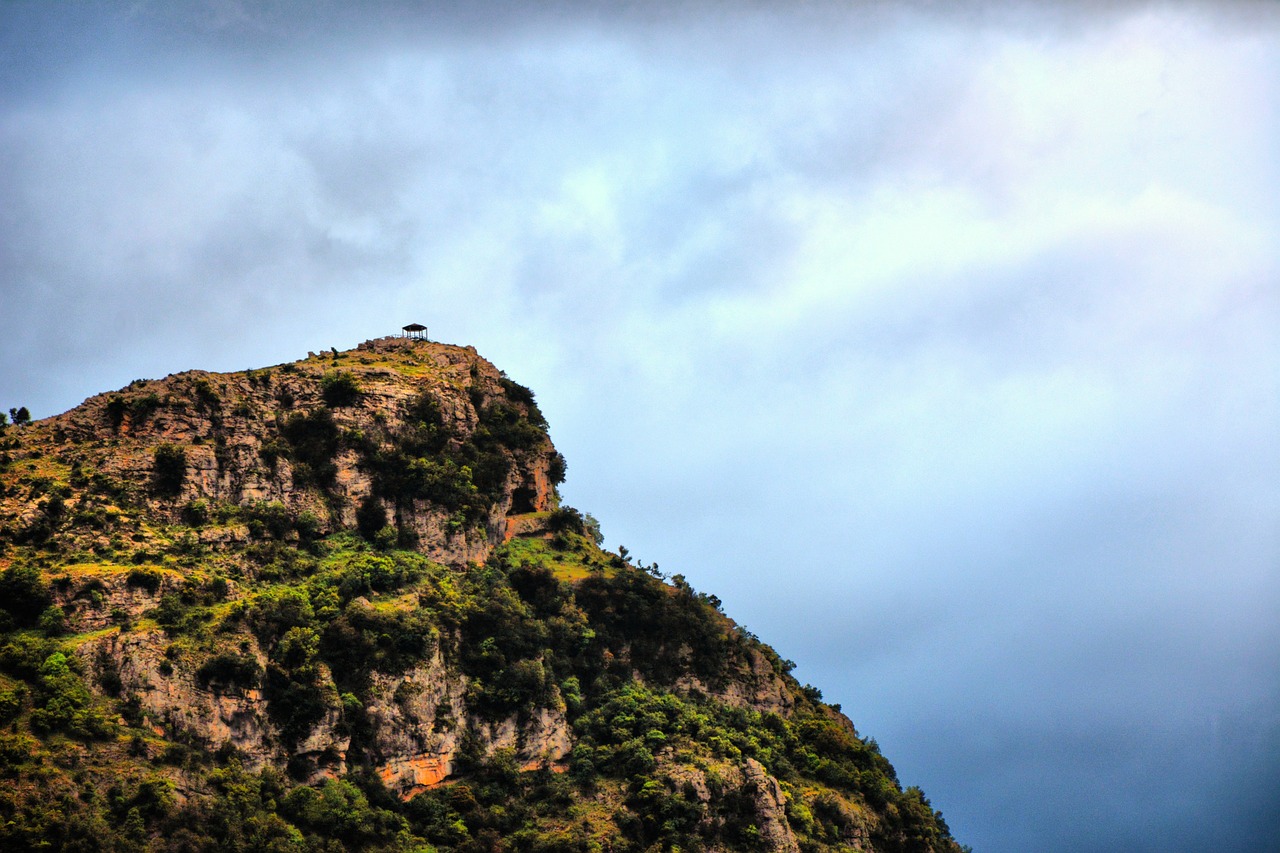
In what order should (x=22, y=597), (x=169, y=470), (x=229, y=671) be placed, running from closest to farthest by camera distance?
(x=22, y=597) < (x=229, y=671) < (x=169, y=470)

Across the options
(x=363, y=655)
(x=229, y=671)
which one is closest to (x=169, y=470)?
(x=229, y=671)

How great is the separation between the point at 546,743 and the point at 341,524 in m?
26.2

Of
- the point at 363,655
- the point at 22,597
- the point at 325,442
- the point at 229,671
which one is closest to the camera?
the point at 22,597

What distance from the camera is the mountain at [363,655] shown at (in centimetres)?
8094

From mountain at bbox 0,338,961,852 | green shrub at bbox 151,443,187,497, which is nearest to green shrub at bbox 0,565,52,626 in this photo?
mountain at bbox 0,338,961,852

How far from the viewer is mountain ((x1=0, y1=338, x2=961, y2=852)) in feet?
266

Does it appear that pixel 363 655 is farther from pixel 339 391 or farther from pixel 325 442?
pixel 339 391

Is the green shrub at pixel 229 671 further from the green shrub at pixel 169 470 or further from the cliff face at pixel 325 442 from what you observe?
the green shrub at pixel 169 470

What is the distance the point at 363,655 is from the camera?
313 feet

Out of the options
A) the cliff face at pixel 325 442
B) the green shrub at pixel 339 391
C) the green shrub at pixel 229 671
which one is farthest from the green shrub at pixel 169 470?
the green shrub at pixel 229 671

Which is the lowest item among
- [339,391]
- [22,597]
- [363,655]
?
[22,597]

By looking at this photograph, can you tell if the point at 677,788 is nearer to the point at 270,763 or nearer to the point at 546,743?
the point at 546,743

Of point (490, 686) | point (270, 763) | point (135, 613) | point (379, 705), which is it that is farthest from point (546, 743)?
point (135, 613)

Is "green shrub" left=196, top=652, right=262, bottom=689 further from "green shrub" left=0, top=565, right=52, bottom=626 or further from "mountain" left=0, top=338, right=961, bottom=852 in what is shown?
"green shrub" left=0, top=565, right=52, bottom=626
